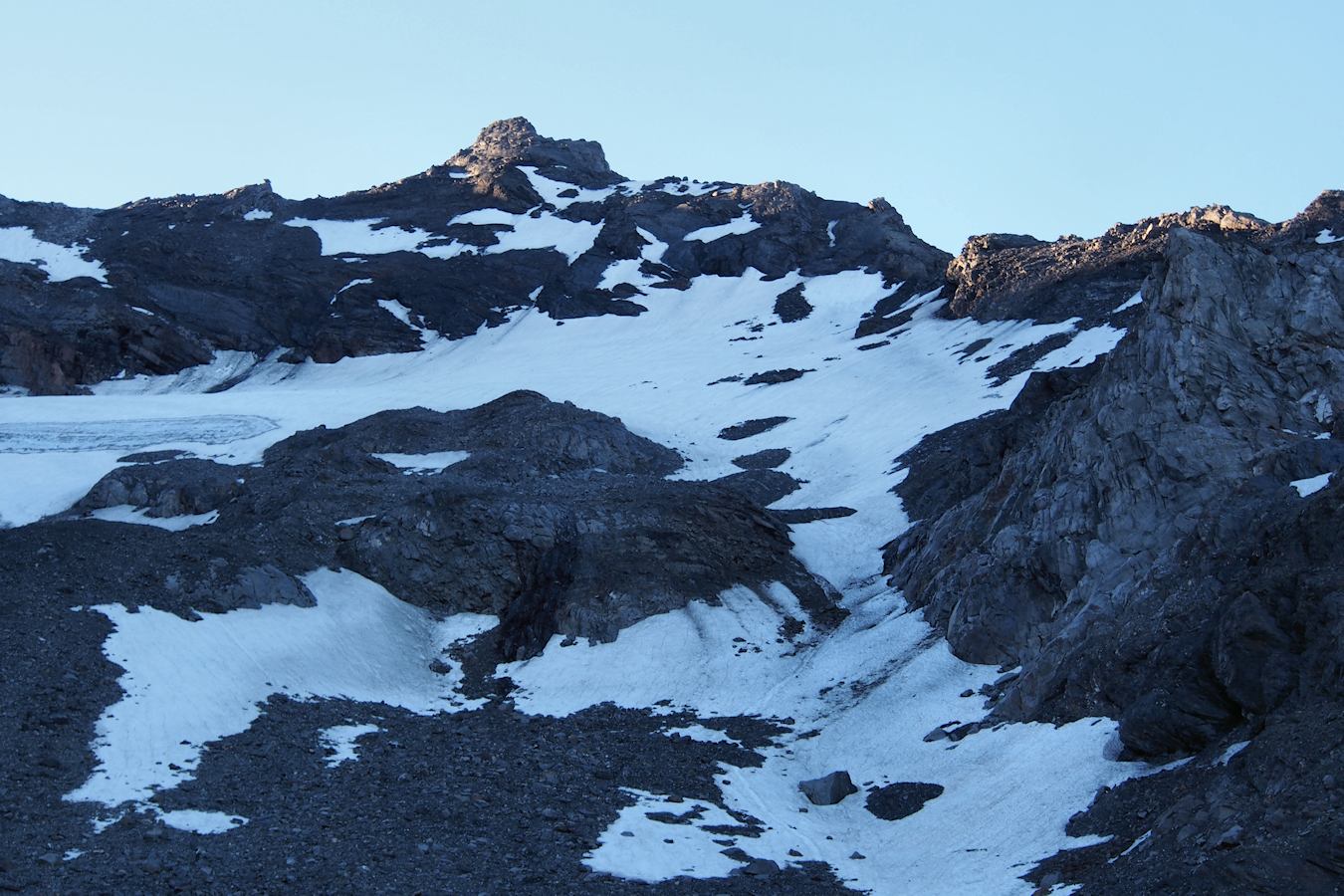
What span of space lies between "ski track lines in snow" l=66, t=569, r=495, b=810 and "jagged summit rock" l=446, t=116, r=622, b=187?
10210 centimetres

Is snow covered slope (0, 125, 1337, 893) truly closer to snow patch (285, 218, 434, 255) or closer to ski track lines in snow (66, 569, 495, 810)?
ski track lines in snow (66, 569, 495, 810)

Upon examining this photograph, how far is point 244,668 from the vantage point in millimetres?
31875

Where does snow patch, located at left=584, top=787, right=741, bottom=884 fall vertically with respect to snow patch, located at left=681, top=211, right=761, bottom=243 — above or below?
below

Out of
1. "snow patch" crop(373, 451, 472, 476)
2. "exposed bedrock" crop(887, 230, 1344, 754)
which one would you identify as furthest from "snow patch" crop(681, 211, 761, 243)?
"exposed bedrock" crop(887, 230, 1344, 754)

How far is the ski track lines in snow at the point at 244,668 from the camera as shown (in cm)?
2523

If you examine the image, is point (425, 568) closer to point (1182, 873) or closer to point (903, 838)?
point (903, 838)

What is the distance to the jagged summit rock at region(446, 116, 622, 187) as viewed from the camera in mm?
139125

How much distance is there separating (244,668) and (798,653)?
15.8 metres

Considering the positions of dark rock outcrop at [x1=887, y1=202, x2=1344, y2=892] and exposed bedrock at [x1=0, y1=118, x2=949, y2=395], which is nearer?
dark rock outcrop at [x1=887, y1=202, x2=1344, y2=892]

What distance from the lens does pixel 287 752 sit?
27.0 metres

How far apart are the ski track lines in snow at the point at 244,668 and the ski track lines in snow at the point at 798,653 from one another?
0.09 metres

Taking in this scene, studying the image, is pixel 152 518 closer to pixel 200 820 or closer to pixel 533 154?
pixel 200 820

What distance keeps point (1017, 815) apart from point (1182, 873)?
611 cm

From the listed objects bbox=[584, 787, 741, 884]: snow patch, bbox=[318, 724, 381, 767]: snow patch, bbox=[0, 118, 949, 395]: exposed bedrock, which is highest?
bbox=[0, 118, 949, 395]: exposed bedrock
